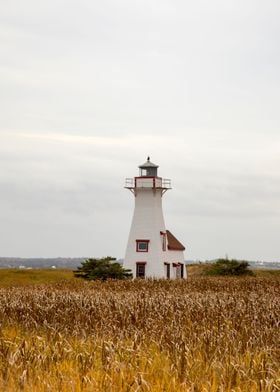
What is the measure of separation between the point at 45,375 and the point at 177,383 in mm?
1597

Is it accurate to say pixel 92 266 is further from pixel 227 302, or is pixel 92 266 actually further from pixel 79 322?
pixel 79 322

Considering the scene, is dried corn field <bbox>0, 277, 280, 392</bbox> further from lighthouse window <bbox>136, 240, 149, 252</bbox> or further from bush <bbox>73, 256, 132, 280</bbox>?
lighthouse window <bbox>136, 240, 149, 252</bbox>

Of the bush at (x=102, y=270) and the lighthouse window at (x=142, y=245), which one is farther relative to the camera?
the lighthouse window at (x=142, y=245)

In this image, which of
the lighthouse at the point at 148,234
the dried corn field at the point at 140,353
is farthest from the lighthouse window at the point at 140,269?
the dried corn field at the point at 140,353

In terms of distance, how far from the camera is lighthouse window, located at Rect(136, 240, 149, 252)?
5700 cm

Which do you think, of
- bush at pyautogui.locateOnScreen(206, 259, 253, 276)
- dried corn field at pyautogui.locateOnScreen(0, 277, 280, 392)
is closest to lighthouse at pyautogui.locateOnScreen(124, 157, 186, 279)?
bush at pyautogui.locateOnScreen(206, 259, 253, 276)

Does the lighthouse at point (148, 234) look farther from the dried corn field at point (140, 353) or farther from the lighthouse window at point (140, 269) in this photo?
the dried corn field at point (140, 353)

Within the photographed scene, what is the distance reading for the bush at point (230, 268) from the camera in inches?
2579

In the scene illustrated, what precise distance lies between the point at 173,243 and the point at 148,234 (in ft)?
19.4

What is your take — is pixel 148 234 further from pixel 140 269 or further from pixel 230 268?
pixel 230 268

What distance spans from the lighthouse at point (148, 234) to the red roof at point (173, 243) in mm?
1676

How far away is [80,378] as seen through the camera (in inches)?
339

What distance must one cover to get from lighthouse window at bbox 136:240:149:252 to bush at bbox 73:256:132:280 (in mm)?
4606

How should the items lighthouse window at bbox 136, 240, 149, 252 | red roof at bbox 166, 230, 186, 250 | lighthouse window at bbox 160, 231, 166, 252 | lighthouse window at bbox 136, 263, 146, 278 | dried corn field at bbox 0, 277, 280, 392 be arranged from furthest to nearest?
red roof at bbox 166, 230, 186, 250 < lighthouse window at bbox 160, 231, 166, 252 < lighthouse window at bbox 136, 240, 149, 252 < lighthouse window at bbox 136, 263, 146, 278 < dried corn field at bbox 0, 277, 280, 392
